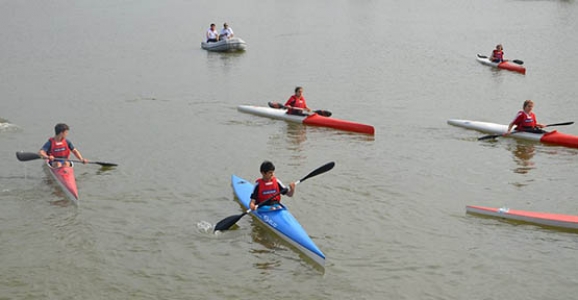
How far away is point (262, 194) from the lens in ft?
35.7

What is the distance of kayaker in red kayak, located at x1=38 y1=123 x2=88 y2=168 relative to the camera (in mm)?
13141

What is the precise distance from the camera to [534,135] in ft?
53.0

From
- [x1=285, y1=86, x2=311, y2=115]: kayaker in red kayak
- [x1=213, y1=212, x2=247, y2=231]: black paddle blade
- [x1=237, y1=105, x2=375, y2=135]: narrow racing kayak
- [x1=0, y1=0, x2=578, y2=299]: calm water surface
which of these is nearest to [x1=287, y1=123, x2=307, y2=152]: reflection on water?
[x1=0, y1=0, x2=578, y2=299]: calm water surface

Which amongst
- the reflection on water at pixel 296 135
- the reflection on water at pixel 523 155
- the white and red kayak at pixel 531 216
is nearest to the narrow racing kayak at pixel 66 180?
the reflection on water at pixel 296 135

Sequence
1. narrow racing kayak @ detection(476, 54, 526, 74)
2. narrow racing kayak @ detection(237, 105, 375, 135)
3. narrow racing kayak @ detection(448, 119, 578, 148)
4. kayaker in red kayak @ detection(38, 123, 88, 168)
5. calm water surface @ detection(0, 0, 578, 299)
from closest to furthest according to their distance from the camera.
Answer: calm water surface @ detection(0, 0, 578, 299)
kayaker in red kayak @ detection(38, 123, 88, 168)
narrow racing kayak @ detection(448, 119, 578, 148)
narrow racing kayak @ detection(237, 105, 375, 135)
narrow racing kayak @ detection(476, 54, 526, 74)

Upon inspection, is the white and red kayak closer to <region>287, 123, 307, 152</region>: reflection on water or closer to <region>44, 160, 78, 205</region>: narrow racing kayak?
<region>287, 123, 307, 152</region>: reflection on water

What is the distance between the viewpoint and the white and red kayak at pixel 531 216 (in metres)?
11.1

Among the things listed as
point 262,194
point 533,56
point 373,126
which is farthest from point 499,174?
point 533,56

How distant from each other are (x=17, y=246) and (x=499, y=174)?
32.7 ft

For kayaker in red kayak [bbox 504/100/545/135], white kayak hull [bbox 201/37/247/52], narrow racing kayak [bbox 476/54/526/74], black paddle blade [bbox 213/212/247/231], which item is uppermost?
white kayak hull [bbox 201/37/247/52]

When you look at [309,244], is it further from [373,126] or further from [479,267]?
[373,126]

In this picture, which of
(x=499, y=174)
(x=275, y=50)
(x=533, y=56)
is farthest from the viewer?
(x=275, y=50)

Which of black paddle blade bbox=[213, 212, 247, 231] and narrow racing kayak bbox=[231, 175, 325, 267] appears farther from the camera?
black paddle blade bbox=[213, 212, 247, 231]

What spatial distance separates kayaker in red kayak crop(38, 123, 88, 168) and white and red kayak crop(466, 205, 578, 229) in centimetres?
830
